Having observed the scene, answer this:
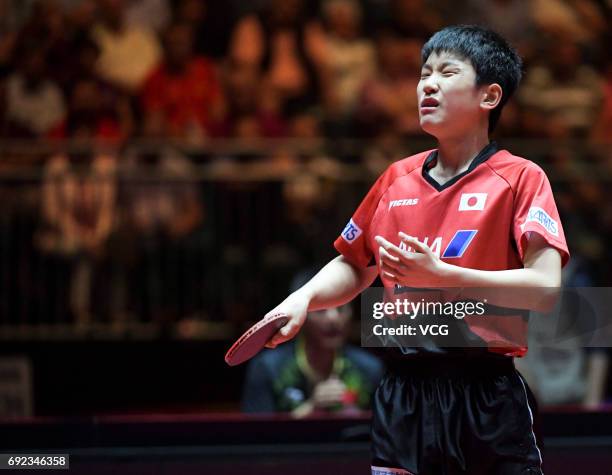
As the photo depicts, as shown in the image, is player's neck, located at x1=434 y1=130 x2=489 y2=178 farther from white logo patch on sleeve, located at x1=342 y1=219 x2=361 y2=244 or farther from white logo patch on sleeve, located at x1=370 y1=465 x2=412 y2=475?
white logo patch on sleeve, located at x1=370 y1=465 x2=412 y2=475

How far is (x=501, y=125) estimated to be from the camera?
311 inches

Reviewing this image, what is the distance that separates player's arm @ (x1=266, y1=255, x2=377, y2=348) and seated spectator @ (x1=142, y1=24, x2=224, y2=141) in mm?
4678

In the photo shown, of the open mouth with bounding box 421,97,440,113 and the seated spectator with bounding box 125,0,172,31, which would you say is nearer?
the open mouth with bounding box 421,97,440,113

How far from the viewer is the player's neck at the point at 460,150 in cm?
296

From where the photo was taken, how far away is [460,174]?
9.57 feet

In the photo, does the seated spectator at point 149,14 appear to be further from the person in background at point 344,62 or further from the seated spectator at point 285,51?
the person in background at point 344,62

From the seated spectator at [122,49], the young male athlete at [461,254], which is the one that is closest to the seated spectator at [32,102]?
the seated spectator at [122,49]

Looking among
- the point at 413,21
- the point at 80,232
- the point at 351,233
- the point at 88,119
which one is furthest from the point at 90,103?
the point at 351,233

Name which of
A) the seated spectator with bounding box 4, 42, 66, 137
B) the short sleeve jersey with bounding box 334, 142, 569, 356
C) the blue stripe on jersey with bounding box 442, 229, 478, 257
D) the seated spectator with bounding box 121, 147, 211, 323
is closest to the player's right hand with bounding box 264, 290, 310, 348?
the short sleeve jersey with bounding box 334, 142, 569, 356

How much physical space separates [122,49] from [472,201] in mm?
5692

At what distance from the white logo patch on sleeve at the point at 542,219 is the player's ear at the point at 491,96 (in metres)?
0.36

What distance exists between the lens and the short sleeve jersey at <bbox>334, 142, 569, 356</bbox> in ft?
9.08

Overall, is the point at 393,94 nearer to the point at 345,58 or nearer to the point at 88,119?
the point at 345,58

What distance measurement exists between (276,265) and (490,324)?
459 cm
